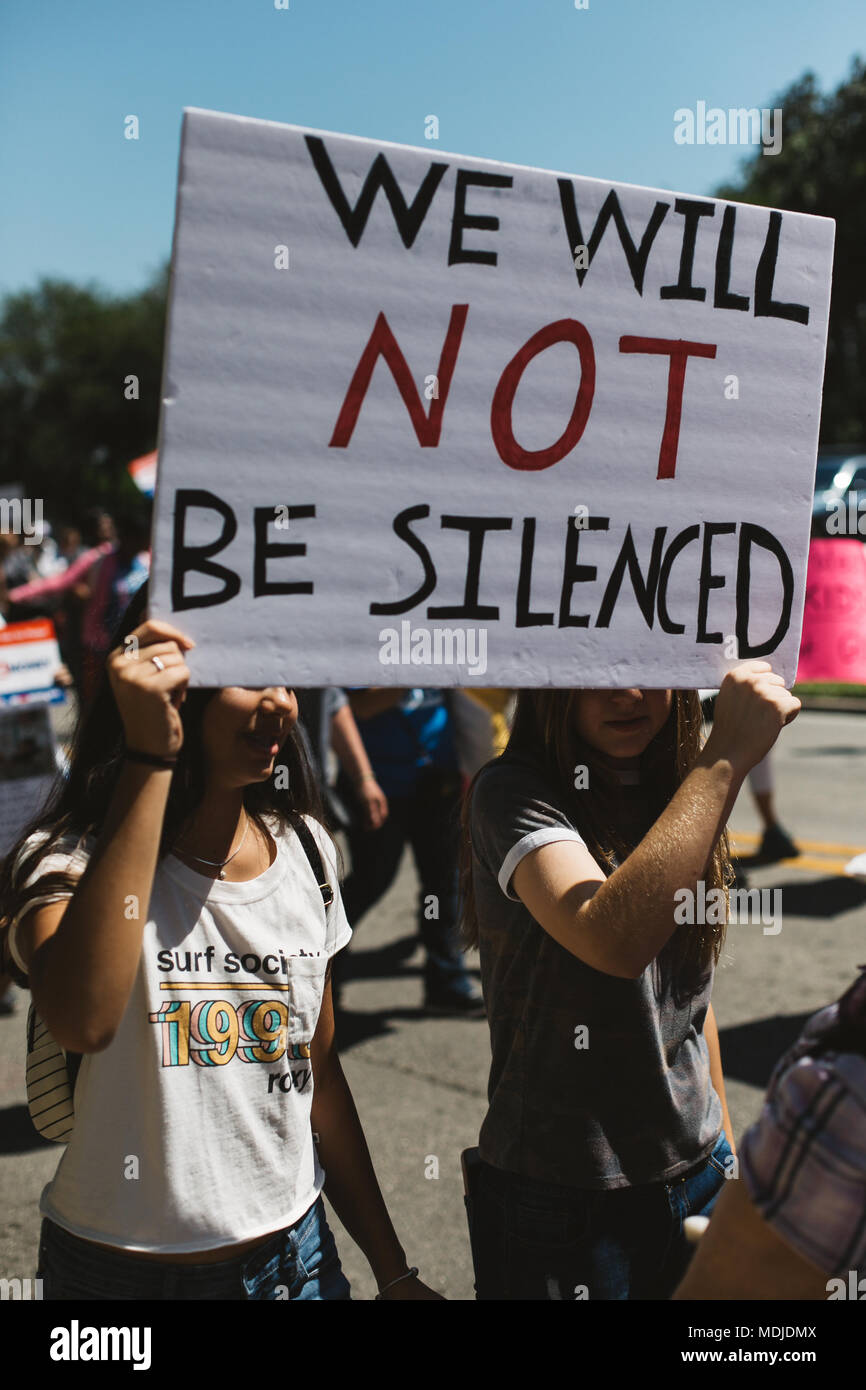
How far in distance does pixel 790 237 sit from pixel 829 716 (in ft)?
42.0

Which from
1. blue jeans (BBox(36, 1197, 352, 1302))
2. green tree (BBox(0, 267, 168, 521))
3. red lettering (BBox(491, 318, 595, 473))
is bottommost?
blue jeans (BBox(36, 1197, 352, 1302))

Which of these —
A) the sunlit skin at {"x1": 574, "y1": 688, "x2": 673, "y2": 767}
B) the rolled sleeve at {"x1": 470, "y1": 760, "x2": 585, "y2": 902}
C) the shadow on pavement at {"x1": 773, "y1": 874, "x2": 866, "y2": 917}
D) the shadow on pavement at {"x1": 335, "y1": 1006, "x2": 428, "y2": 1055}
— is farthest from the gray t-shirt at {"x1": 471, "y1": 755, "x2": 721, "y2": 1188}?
the shadow on pavement at {"x1": 773, "y1": 874, "x2": 866, "y2": 917}

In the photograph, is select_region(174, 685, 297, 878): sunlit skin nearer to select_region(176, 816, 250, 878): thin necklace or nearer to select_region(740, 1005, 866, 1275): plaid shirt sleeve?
select_region(176, 816, 250, 878): thin necklace

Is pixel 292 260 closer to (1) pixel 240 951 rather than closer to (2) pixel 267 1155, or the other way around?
(1) pixel 240 951

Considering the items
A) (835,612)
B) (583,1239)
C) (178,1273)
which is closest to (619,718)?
(583,1239)

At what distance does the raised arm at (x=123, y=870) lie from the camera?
1.44 m

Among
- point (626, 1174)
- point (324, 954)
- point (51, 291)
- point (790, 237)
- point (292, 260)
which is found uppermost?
point (51, 291)

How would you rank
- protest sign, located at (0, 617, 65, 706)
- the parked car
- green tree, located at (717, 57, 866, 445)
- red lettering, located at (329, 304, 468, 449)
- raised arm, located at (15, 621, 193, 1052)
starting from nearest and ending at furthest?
raised arm, located at (15, 621, 193, 1052)
red lettering, located at (329, 304, 468, 449)
protest sign, located at (0, 617, 65, 706)
the parked car
green tree, located at (717, 57, 866, 445)

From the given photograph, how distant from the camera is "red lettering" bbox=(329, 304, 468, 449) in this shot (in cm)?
154

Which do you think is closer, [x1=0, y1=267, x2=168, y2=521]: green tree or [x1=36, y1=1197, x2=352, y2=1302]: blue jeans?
[x1=36, y1=1197, x2=352, y2=1302]: blue jeans

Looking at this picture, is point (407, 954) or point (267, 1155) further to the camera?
point (407, 954)

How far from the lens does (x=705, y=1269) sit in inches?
49.8

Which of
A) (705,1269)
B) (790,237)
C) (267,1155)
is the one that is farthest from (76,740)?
(790,237)

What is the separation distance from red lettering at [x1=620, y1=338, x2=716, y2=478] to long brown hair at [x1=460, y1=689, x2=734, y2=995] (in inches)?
14.5
